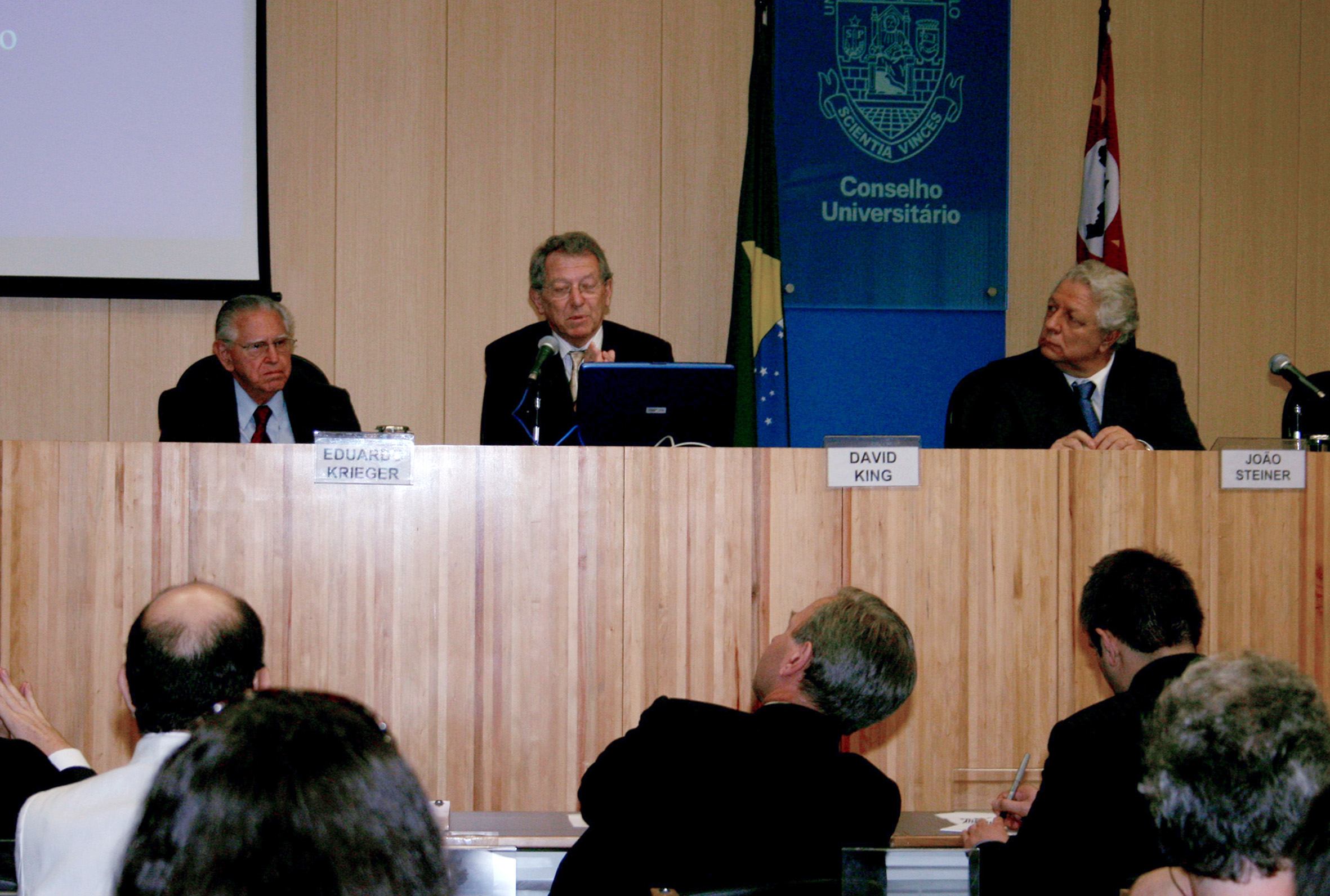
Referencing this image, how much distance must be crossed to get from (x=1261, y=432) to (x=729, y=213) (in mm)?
2534

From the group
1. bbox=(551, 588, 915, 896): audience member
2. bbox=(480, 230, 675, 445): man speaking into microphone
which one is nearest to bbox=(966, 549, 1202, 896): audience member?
bbox=(551, 588, 915, 896): audience member

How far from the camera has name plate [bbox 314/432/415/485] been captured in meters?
2.70

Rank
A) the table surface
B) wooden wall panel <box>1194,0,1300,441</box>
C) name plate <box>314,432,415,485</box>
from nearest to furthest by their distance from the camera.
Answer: the table surface < name plate <box>314,432,415,485</box> < wooden wall panel <box>1194,0,1300,441</box>

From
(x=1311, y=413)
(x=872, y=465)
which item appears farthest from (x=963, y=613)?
(x=1311, y=413)

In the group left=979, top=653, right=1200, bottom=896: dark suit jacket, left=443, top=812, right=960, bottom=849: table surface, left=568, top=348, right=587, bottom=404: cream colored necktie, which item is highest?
left=568, top=348, right=587, bottom=404: cream colored necktie

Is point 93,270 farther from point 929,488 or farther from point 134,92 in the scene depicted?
point 929,488

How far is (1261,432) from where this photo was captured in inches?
212

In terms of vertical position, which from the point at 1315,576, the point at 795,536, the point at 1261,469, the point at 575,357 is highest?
the point at 575,357

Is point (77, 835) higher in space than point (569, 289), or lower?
lower

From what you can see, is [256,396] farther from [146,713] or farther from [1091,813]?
[1091,813]

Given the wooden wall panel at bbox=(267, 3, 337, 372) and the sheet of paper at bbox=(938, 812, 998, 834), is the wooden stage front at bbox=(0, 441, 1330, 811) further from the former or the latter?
the wooden wall panel at bbox=(267, 3, 337, 372)

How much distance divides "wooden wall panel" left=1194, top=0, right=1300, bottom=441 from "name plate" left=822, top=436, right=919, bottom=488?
3.00 metres

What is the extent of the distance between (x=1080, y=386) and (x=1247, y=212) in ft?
7.09

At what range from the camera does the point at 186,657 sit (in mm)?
1679
